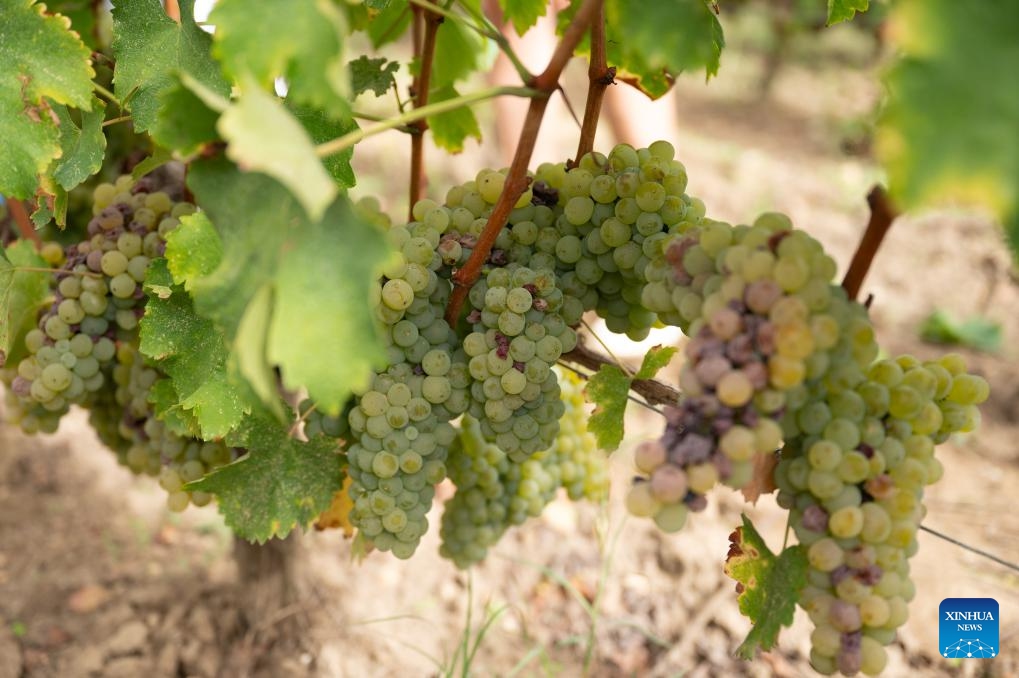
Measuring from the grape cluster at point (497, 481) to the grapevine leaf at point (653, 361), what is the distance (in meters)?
0.26

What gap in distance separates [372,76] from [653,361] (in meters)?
0.50

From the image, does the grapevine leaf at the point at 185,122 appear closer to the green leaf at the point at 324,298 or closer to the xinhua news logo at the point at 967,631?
the green leaf at the point at 324,298

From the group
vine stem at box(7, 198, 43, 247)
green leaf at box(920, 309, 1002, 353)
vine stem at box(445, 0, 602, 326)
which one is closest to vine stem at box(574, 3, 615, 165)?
vine stem at box(445, 0, 602, 326)

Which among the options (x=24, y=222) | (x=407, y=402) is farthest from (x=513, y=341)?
(x=24, y=222)

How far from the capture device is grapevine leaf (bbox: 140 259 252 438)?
Result: 864mm

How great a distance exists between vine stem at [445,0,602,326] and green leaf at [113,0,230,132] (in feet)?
0.97

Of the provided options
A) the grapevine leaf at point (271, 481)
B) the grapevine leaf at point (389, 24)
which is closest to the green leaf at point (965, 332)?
the grapevine leaf at point (389, 24)

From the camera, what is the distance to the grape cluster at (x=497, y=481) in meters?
1.20

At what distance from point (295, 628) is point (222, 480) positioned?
672 millimetres

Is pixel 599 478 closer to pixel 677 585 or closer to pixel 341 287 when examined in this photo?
pixel 677 585

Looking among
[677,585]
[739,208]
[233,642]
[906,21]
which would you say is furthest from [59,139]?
[739,208]

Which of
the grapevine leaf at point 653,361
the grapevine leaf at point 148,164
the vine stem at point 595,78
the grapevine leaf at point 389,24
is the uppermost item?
the grapevine leaf at point 389,24

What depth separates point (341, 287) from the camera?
588 mm

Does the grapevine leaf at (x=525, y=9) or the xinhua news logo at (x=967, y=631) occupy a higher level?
the grapevine leaf at (x=525, y=9)
